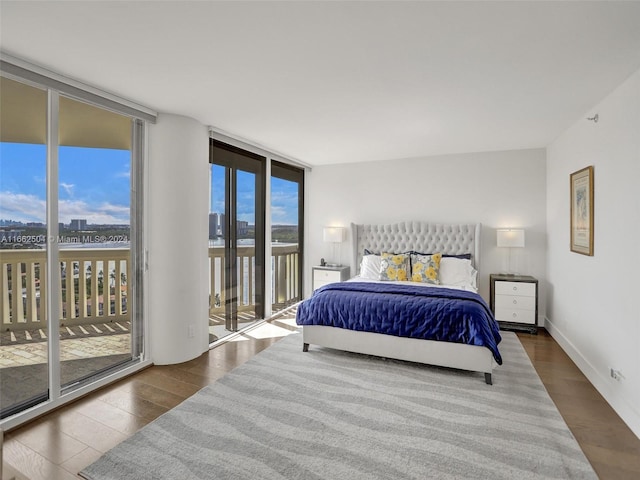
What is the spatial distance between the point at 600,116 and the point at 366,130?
2.14 m

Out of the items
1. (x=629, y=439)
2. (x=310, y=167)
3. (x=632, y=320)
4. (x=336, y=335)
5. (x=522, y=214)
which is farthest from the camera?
(x=310, y=167)

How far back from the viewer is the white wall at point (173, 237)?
10.8 ft

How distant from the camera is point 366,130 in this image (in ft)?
12.5

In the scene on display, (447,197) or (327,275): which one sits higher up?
(447,197)

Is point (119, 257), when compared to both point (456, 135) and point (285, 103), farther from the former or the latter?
point (456, 135)

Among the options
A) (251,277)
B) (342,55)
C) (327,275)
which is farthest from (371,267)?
(342,55)

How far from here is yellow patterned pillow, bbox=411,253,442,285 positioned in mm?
4438

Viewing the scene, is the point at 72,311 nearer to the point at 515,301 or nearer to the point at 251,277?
the point at 251,277

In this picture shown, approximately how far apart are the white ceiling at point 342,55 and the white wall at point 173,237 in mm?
298

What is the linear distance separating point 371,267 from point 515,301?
1.94m

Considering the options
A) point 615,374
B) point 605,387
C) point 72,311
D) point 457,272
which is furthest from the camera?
point 457,272

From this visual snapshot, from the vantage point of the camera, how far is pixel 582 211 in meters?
3.29

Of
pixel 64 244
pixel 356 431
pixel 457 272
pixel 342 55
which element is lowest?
pixel 356 431

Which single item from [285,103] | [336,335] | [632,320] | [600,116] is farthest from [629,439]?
[285,103]
